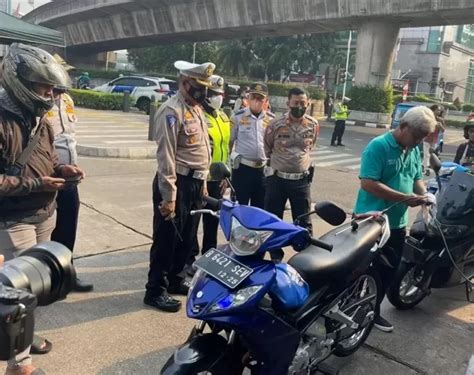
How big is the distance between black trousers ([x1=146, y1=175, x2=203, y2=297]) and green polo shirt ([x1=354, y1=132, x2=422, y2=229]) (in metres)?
1.27

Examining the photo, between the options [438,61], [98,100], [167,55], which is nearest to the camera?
[98,100]

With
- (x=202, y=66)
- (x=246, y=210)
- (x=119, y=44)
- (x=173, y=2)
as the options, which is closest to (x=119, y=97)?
(x=173, y=2)

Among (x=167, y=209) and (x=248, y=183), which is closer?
(x=167, y=209)

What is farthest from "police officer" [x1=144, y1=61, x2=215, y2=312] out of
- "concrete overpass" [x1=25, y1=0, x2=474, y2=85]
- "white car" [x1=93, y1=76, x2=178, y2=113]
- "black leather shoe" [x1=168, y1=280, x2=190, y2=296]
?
"concrete overpass" [x1=25, y1=0, x2=474, y2=85]

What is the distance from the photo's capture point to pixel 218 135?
441 centimetres

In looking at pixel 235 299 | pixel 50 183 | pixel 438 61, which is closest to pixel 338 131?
pixel 50 183

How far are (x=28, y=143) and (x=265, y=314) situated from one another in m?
1.54

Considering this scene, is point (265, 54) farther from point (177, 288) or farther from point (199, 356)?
point (199, 356)

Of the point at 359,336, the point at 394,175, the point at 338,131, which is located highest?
the point at 394,175

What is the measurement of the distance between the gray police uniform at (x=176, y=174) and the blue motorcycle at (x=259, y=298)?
0.88m

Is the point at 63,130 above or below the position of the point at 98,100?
above

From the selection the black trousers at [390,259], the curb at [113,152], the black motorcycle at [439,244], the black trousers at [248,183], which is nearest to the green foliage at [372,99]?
the curb at [113,152]

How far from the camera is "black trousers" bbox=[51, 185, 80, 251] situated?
388 centimetres

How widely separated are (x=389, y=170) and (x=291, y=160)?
1.34 meters
